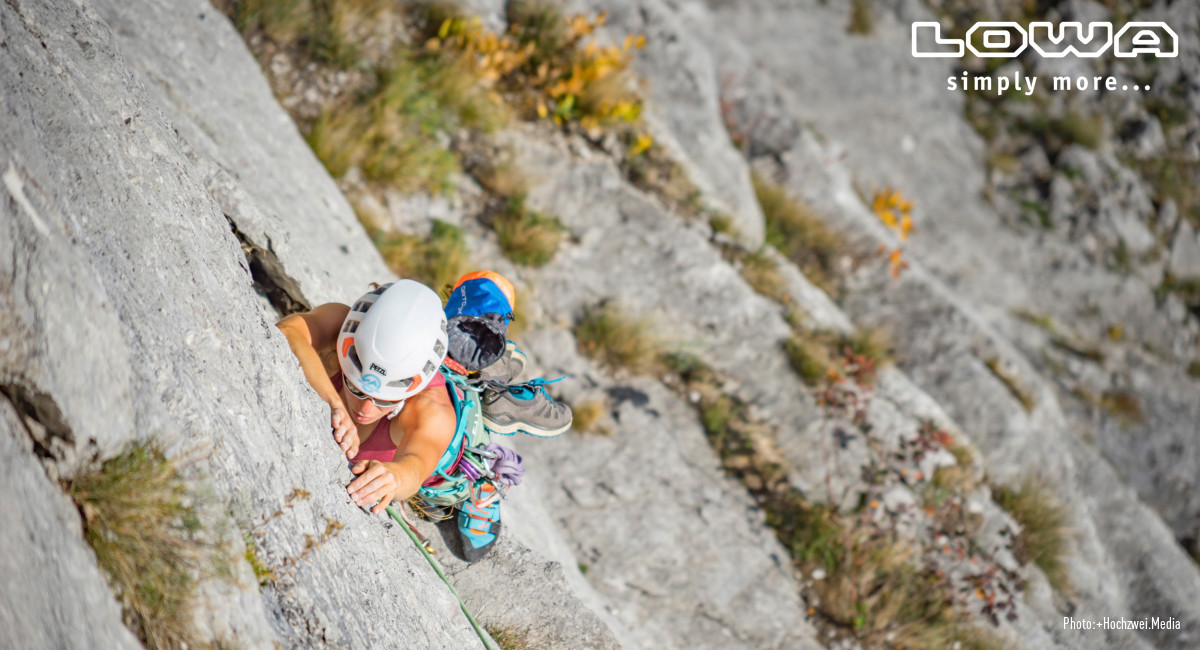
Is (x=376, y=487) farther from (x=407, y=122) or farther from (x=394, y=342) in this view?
(x=407, y=122)

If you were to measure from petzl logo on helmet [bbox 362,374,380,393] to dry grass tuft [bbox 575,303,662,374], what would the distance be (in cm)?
371

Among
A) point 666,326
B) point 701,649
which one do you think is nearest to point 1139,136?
point 666,326

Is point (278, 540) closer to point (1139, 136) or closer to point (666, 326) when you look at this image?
point (666, 326)

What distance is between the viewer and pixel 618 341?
6.06 m

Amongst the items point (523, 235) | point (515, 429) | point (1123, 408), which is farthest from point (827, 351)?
point (1123, 408)

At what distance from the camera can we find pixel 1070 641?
5.94m

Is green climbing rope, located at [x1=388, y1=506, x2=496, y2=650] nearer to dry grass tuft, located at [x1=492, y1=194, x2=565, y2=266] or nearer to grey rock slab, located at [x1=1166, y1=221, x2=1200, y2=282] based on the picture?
dry grass tuft, located at [x1=492, y1=194, x2=565, y2=266]

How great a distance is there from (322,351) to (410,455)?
2.10 feet

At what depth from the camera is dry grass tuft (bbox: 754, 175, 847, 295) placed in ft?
27.3

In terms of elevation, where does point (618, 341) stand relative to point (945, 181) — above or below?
above

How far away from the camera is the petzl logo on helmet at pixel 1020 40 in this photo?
13367mm

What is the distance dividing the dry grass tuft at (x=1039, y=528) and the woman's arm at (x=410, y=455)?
5.96 meters

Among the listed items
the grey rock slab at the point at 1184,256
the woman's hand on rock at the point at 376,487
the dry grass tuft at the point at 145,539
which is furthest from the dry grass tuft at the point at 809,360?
the grey rock slab at the point at 1184,256

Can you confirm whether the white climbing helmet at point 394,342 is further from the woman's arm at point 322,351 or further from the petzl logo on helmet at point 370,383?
the woman's arm at point 322,351
